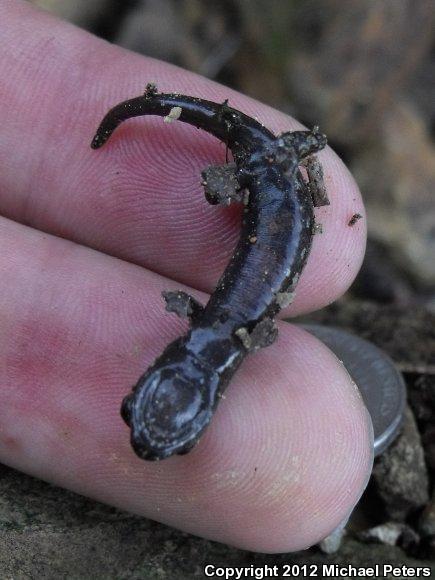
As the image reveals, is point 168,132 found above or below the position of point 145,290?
above

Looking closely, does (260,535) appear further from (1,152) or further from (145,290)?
(1,152)

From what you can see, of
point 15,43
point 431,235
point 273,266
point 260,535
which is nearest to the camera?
point 260,535

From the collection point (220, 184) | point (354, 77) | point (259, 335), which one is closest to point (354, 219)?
point (220, 184)

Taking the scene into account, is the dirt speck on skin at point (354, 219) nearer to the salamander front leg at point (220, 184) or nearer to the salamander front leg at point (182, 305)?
the salamander front leg at point (220, 184)

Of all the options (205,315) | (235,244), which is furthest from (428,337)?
(205,315)

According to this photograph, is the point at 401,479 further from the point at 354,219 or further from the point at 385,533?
the point at 354,219

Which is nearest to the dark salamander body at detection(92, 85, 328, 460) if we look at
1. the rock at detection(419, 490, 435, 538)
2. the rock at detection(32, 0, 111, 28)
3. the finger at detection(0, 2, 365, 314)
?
the finger at detection(0, 2, 365, 314)

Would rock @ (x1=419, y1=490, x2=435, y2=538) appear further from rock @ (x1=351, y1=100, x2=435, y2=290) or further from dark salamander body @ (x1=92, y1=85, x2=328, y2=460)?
rock @ (x1=351, y1=100, x2=435, y2=290)
